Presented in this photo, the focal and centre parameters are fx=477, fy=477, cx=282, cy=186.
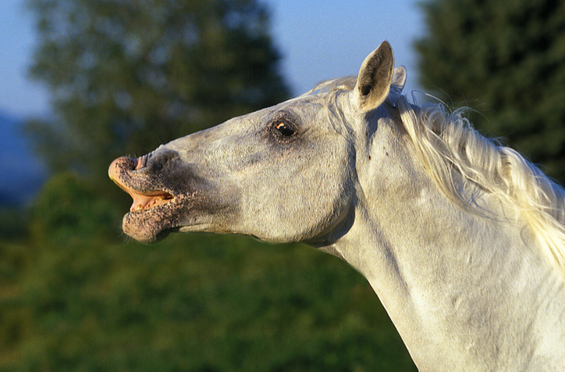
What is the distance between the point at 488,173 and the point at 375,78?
1.99ft

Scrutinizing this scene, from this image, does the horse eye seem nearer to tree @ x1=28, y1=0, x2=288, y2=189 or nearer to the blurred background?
the blurred background

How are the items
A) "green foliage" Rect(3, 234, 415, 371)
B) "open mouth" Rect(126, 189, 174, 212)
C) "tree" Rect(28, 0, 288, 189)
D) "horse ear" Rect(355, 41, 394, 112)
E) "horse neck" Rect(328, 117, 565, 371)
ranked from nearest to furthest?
"horse neck" Rect(328, 117, 565, 371) → "horse ear" Rect(355, 41, 394, 112) → "open mouth" Rect(126, 189, 174, 212) → "green foliage" Rect(3, 234, 415, 371) → "tree" Rect(28, 0, 288, 189)

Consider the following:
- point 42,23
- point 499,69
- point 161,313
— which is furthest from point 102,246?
point 42,23

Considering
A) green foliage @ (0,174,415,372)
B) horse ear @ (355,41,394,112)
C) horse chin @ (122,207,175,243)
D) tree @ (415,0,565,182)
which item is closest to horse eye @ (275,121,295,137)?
horse ear @ (355,41,394,112)

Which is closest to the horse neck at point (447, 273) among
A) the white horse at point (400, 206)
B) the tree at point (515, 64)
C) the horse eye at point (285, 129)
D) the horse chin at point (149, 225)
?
the white horse at point (400, 206)

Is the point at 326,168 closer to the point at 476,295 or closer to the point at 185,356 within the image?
the point at 476,295

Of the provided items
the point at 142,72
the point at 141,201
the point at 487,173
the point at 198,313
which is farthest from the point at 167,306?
the point at 142,72

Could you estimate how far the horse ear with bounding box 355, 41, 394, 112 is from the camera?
1.94 meters

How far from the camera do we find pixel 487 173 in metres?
1.96

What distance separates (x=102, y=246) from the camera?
8.90m

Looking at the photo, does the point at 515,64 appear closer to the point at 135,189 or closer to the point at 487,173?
the point at 487,173

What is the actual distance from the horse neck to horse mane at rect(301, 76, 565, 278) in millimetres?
47

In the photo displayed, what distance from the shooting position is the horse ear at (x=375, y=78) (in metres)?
1.94

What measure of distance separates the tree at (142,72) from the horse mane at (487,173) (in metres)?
15.3
